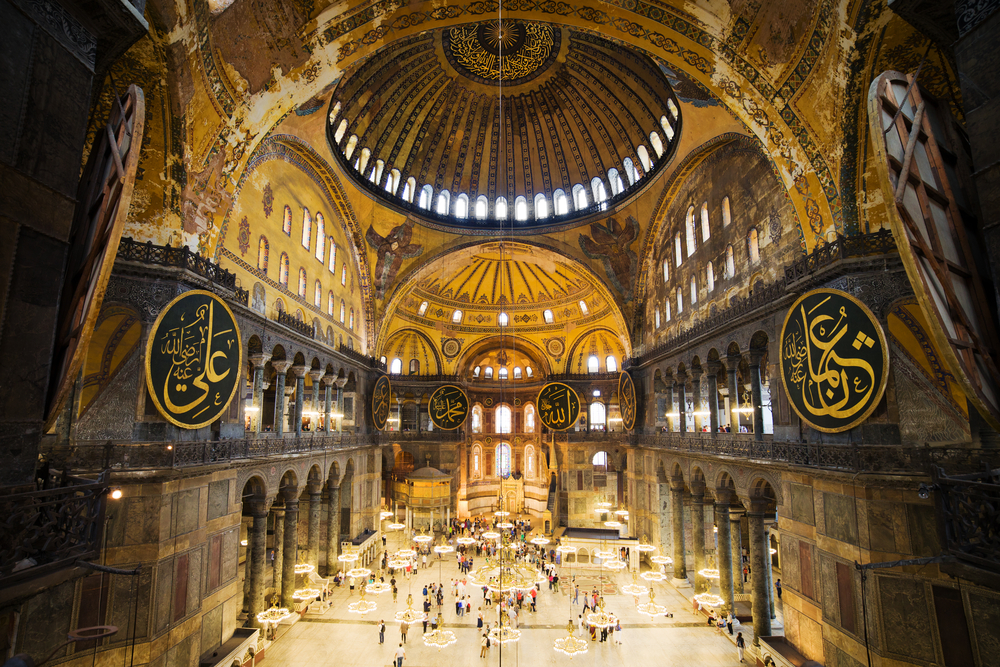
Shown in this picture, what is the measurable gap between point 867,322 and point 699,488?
949cm

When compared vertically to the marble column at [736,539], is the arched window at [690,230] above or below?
above

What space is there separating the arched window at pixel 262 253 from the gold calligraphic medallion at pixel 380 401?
956 centimetres

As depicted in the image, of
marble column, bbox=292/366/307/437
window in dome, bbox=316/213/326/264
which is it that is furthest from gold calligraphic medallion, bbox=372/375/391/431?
window in dome, bbox=316/213/326/264

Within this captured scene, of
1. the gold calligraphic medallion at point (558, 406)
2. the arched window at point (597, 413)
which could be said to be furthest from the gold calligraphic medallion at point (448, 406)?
the arched window at point (597, 413)

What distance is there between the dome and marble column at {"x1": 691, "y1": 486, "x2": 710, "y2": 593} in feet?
36.9

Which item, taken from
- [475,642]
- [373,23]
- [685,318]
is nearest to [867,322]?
[685,318]

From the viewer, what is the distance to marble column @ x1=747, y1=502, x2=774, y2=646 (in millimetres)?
12102

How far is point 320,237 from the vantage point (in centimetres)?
1747

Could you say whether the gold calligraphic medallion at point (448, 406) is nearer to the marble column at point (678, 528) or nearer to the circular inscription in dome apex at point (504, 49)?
the marble column at point (678, 528)

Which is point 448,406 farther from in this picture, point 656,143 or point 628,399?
point 656,143

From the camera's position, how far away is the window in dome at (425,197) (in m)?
22.4

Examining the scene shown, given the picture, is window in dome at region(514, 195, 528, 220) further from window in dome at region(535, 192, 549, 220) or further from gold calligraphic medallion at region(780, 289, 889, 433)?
gold calligraphic medallion at region(780, 289, 889, 433)

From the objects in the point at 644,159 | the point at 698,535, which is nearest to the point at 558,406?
the point at 698,535

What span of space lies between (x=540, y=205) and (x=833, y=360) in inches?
646
